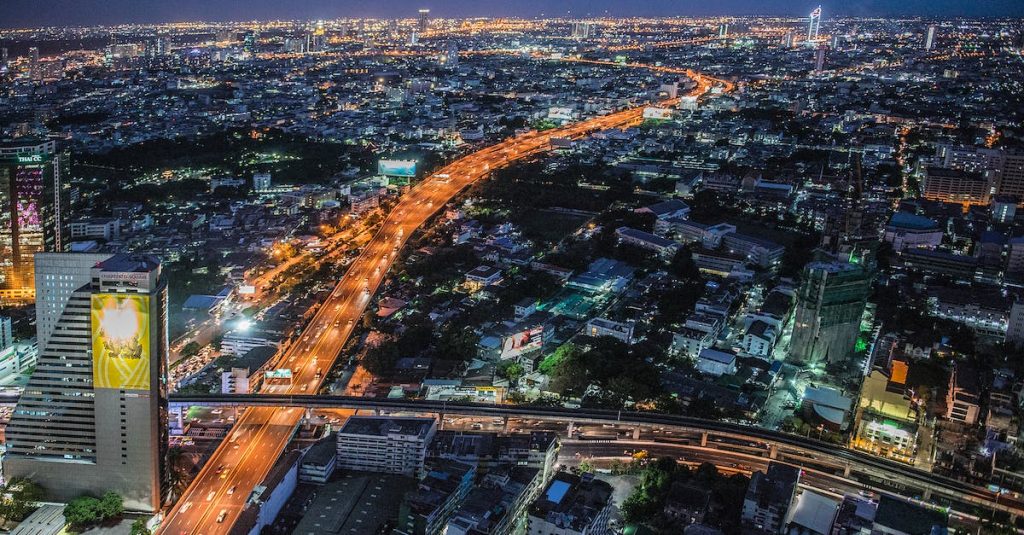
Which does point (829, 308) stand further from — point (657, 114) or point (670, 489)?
point (657, 114)

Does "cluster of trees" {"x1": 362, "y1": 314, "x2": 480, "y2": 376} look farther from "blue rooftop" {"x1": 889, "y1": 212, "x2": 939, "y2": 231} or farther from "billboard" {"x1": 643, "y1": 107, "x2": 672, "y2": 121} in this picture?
"billboard" {"x1": 643, "y1": 107, "x2": 672, "y2": 121}

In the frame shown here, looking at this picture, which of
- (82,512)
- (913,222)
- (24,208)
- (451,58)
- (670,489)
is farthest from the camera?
(451,58)

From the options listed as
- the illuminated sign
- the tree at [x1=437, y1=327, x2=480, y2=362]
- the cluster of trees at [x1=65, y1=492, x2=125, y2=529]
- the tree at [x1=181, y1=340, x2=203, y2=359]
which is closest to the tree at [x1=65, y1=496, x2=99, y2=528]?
the cluster of trees at [x1=65, y1=492, x2=125, y2=529]

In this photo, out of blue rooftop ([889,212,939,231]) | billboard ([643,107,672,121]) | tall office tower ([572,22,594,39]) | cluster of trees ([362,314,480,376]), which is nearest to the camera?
cluster of trees ([362,314,480,376])

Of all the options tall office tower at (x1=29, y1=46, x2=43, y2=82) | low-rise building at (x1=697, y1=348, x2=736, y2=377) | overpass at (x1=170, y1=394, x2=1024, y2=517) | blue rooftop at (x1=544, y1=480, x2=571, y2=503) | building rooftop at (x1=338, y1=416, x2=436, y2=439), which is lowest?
overpass at (x1=170, y1=394, x2=1024, y2=517)

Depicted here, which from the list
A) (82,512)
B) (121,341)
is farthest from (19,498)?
(121,341)

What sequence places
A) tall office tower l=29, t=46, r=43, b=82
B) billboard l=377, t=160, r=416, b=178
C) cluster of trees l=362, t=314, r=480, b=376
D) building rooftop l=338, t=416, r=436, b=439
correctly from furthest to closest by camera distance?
tall office tower l=29, t=46, r=43, b=82 < billboard l=377, t=160, r=416, b=178 < cluster of trees l=362, t=314, r=480, b=376 < building rooftop l=338, t=416, r=436, b=439

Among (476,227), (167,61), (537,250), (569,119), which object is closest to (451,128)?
(569,119)
